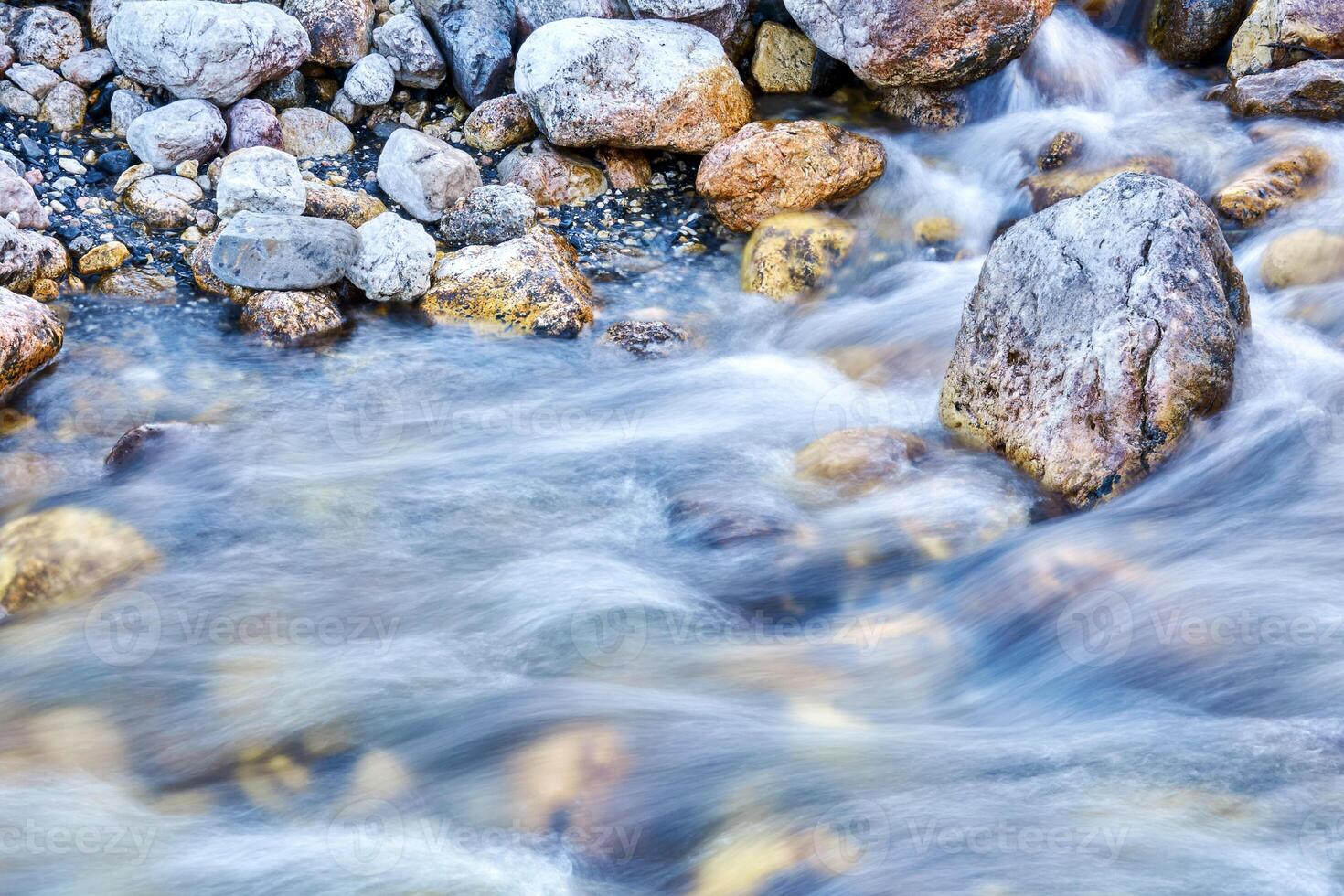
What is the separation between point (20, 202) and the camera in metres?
6.23

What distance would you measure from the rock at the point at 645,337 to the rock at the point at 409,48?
8.95 feet

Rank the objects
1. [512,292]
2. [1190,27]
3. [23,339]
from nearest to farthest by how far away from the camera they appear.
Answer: [23,339], [512,292], [1190,27]

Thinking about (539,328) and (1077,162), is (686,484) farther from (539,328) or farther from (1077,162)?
(1077,162)

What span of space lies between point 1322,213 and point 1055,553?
3.50m

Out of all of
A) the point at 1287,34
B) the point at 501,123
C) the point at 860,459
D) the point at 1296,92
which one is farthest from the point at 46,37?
the point at 1287,34

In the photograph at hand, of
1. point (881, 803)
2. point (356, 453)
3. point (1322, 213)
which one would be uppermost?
point (1322, 213)

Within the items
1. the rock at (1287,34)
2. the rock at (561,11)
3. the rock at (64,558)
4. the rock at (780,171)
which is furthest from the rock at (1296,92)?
the rock at (64,558)

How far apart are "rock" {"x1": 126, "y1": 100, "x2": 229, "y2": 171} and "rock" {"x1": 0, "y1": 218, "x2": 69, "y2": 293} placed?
36.0 inches

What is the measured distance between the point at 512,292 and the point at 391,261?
71cm

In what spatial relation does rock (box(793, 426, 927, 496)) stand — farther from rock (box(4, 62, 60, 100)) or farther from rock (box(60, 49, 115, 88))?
rock (box(4, 62, 60, 100))

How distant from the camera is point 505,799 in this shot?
3.03 metres

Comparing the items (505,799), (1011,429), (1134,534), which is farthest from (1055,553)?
(505,799)

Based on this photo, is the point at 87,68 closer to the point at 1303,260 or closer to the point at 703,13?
the point at 703,13

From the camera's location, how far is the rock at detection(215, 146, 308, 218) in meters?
6.45
